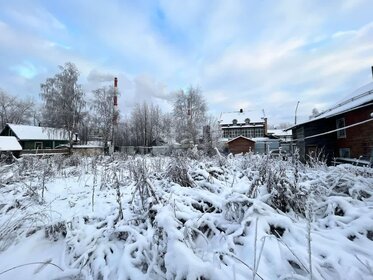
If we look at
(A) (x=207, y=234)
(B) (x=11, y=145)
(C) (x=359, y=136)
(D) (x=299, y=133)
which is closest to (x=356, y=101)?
(C) (x=359, y=136)

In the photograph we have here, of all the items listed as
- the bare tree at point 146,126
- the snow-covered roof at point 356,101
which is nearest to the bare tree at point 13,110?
the bare tree at point 146,126

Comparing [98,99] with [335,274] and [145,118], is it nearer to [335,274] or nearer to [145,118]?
[145,118]

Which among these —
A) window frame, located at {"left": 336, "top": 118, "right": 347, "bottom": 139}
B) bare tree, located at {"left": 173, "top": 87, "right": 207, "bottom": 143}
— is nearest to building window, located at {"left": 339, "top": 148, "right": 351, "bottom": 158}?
window frame, located at {"left": 336, "top": 118, "right": 347, "bottom": 139}

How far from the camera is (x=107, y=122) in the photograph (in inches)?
1256

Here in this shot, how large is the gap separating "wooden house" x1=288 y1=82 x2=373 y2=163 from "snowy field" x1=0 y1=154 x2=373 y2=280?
30.8 ft

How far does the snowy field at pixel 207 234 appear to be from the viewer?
1865mm

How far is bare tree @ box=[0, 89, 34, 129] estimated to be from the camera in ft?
126

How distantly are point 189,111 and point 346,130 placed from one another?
2546 centimetres

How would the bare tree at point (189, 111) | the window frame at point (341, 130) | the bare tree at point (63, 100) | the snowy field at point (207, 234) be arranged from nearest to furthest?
the snowy field at point (207, 234), the window frame at point (341, 130), the bare tree at point (63, 100), the bare tree at point (189, 111)

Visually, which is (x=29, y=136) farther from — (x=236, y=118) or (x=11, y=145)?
(x=236, y=118)

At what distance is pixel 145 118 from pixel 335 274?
1846 inches

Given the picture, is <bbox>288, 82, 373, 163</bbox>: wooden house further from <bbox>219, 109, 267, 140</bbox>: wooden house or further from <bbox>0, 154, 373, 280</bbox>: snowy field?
<bbox>219, 109, 267, 140</bbox>: wooden house

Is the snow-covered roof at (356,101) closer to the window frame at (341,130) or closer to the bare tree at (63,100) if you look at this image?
the window frame at (341,130)

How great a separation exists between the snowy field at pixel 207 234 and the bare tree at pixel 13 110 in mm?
45045
